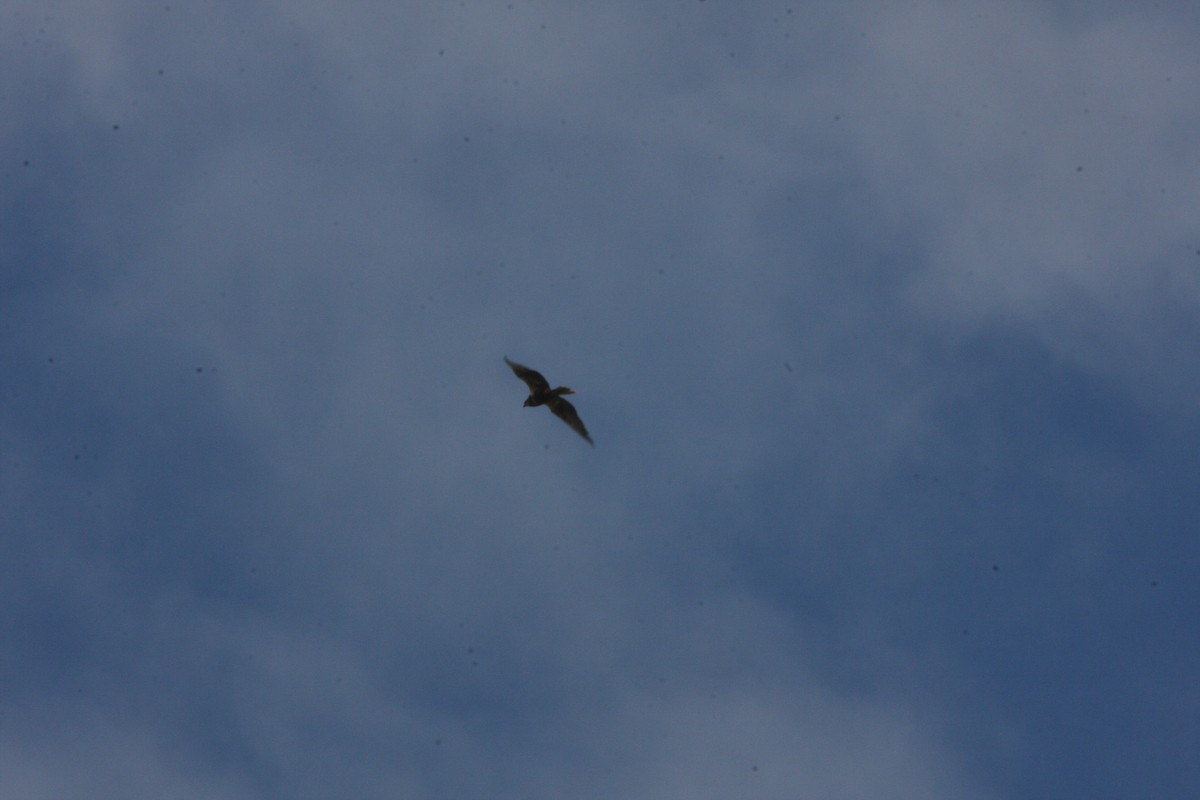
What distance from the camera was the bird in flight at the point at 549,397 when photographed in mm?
46375

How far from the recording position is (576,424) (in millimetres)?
47406

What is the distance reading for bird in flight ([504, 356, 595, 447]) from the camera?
152 feet

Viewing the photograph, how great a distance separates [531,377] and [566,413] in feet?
5.97

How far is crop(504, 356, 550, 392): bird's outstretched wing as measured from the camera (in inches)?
1823

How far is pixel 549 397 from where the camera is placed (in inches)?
1850

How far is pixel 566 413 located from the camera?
47.4 meters

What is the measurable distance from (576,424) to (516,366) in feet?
9.48

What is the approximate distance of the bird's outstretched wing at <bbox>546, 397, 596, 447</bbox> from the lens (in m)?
47.3

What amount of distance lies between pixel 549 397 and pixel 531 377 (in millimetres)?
955

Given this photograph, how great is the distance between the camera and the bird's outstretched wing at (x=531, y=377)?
46312 millimetres

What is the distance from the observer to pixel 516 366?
46.2 m

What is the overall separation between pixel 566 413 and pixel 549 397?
0.87m

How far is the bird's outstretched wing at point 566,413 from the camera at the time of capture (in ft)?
155
